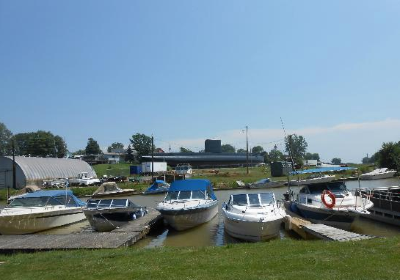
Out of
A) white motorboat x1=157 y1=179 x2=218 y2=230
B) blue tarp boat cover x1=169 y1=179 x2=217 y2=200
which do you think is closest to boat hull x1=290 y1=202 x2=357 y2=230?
white motorboat x1=157 y1=179 x2=218 y2=230

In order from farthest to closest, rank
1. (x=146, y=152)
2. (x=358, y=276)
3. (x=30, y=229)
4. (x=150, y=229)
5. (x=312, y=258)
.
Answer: (x=146, y=152), (x=30, y=229), (x=150, y=229), (x=312, y=258), (x=358, y=276)

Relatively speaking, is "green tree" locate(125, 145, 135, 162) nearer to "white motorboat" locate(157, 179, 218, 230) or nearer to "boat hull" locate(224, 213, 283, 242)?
"white motorboat" locate(157, 179, 218, 230)

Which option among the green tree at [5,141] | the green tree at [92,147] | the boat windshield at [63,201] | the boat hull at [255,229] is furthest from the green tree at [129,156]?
the boat hull at [255,229]

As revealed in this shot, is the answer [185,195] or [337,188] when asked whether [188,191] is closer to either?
[185,195]

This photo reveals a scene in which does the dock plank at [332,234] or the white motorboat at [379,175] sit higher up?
the white motorboat at [379,175]

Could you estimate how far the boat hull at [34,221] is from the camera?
73.7ft

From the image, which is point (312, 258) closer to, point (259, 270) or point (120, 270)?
point (259, 270)

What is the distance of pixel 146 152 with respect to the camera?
14938 centimetres

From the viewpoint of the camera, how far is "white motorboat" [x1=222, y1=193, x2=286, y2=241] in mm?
17484

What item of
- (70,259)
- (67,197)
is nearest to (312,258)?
(70,259)

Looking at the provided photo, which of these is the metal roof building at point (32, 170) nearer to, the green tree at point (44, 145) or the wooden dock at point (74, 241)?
the wooden dock at point (74, 241)

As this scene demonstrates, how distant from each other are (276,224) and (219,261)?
26.0 feet

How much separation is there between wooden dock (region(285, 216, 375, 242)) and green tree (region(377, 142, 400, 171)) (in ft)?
182

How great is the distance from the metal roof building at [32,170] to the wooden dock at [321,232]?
5298cm
